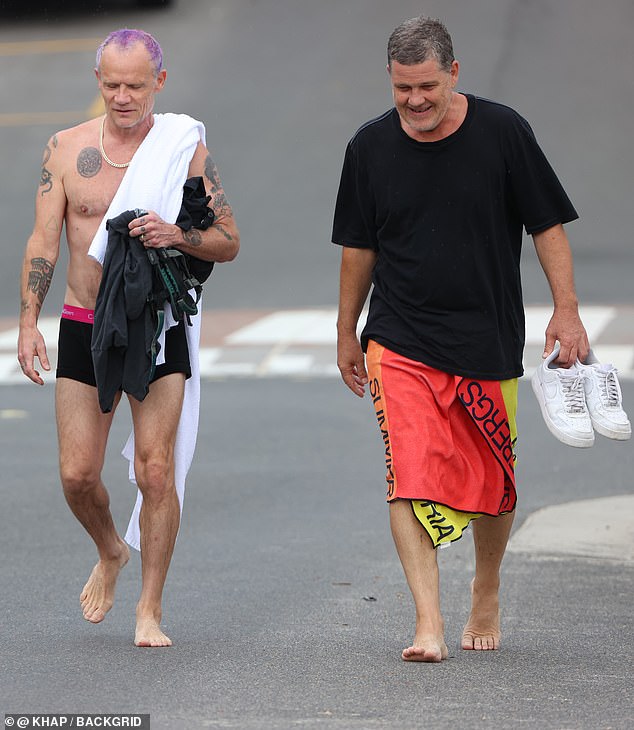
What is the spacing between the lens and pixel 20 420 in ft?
41.1

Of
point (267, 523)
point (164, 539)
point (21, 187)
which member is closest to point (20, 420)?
point (267, 523)

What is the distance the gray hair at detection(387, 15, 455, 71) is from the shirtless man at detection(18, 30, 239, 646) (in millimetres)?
913

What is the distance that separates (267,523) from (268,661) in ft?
10.8

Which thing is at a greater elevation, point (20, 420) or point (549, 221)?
point (549, 221)

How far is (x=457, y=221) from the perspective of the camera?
5.54 meters

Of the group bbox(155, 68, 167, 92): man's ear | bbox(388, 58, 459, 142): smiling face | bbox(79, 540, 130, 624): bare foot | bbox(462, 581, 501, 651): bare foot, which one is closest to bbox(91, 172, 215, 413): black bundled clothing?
bbox(155, 68, 167, 92): man's ear

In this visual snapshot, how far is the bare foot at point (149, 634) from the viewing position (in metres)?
5.65

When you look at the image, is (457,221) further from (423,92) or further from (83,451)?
(83,451)

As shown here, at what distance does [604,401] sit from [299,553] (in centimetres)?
272

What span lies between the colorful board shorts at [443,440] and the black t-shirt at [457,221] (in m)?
0.06

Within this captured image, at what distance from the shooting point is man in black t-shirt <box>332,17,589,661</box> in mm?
5473

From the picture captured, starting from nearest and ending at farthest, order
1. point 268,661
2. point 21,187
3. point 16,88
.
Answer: point 268,661
point 21,187
point 16,88

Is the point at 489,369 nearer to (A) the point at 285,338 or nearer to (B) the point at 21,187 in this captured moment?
(A) the point at 285,338

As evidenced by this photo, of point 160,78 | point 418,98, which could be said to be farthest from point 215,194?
point 418,98
